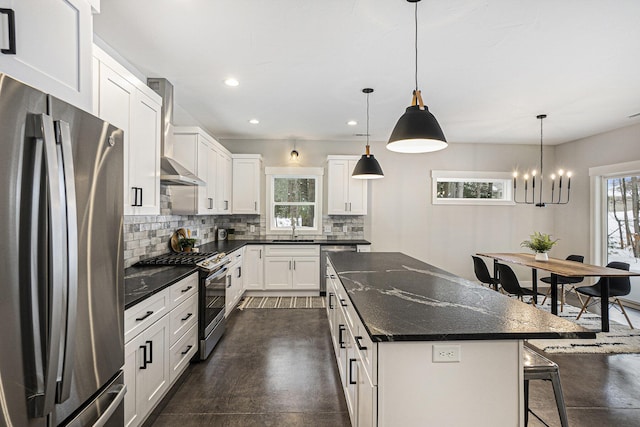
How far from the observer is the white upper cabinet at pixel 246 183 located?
5.52 m

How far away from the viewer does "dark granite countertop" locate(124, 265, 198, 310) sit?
191cm

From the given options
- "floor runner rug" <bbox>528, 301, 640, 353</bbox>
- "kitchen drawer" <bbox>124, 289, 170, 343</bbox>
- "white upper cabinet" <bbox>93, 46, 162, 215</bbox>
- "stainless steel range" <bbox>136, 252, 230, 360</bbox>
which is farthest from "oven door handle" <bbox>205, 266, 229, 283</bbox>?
"floor runner rug" <bbox>528, 301, 640, 353</bbox>

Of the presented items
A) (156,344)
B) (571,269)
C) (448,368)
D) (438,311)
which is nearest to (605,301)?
(571,269)

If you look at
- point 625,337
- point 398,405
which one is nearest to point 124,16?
point 398,405

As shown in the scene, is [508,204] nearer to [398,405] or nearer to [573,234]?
[573,234]

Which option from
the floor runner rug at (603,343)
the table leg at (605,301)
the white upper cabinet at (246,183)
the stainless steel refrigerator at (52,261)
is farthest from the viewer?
the white upper cabinet at (246,183)

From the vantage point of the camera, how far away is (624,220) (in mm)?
5016

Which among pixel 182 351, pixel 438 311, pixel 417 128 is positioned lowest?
pixel 182 351

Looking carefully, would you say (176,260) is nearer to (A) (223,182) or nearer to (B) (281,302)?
(A) (223,182)

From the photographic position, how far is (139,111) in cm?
246

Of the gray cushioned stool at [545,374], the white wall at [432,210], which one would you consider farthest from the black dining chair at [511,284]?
the gray cushioned stool at [545,374]

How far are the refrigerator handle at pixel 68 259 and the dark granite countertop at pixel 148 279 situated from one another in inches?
25.0

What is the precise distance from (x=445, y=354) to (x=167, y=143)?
3.02 meters

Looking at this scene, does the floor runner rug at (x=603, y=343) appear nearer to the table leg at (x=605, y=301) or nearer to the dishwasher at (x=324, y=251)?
the table leg at (x=605, y=301)
